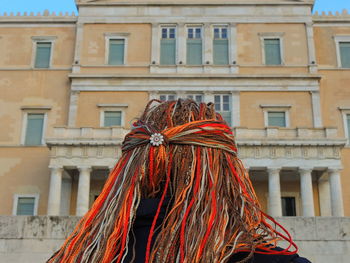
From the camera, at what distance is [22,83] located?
28250 mm

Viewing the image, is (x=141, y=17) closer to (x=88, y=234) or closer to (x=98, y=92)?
(x=98, y=92)

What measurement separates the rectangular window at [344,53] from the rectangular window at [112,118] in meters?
13.0

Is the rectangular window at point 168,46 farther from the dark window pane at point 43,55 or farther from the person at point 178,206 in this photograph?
the person at point 178,206

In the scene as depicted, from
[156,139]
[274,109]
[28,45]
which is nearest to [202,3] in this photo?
[274,109]

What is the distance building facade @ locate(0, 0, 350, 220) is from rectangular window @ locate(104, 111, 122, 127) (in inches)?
2.1

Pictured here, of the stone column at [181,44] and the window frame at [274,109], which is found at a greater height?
the stone column at [181,44]

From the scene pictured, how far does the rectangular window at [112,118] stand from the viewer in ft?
88.0

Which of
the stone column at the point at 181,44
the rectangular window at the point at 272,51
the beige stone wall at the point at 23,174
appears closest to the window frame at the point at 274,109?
the rectangular window at the point at 272,51

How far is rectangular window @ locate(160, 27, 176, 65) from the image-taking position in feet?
92.5

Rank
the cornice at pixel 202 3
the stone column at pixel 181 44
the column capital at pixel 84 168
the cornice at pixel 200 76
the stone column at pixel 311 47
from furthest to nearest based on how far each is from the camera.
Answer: the cornice at pixel 202 3 → the stone column at pixel 181 44 → the stone column at pixel 311 47 → the cornice at pixel 200 76 → the column capital at pixel 84 168

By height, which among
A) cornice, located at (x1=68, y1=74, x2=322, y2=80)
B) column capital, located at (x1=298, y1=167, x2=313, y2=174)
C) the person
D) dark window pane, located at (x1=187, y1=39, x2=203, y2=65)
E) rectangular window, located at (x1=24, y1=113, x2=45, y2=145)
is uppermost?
dark window pane, located at (x1=187, y1=39, x2=203, y2=65)

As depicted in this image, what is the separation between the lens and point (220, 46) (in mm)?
28359

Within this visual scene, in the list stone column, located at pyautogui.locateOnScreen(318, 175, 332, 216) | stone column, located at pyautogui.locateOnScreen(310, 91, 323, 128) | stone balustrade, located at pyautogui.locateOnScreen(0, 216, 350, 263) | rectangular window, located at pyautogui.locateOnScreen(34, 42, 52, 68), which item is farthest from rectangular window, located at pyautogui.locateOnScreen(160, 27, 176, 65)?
stone balustrade, located at pyautogui.locateOnScreen(0, 216, 350, 263)

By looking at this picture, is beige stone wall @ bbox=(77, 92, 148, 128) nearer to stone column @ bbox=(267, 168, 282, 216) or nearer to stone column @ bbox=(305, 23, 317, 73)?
stone column @ bbox=(267, 168, 282, 216)
